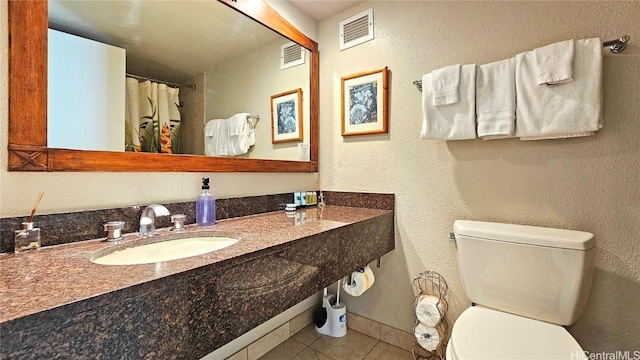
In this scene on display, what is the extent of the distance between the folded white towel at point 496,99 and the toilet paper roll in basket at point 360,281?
96 cm

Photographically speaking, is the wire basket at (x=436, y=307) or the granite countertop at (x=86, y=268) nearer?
the granite countertop at (x=86, y=268)

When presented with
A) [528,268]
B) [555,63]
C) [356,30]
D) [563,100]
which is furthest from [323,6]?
[528,268]

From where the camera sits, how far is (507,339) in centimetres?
100

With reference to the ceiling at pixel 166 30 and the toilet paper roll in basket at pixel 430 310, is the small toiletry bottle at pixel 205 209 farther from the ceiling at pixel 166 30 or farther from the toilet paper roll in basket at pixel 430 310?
the toilet paper roll in basket at pixel 430 310

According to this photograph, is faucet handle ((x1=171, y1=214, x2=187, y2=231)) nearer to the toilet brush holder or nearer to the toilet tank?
the toilet brush holder

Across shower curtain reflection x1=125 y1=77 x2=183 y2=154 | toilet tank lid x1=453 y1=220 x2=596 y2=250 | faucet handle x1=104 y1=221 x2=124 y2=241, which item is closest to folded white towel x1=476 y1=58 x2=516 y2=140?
toilet tank lid x1=453 y1=220 x2=596 y2=250

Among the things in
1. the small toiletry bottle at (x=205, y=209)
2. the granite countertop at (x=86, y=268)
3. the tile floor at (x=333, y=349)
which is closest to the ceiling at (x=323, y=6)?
the small toiletry bottle at (x=205, y=209)

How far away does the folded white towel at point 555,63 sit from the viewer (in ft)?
3.68

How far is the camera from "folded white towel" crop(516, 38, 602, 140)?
3.60ft

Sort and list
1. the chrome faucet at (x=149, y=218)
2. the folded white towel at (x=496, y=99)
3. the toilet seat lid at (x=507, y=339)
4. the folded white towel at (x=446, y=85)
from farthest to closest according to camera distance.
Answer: the folded white towel at (x=446, y=85) < the folded white towel at (x=496, y=99) < the chrome faucet at (x=149, y=218) < the toilet seat lid at (x=507, y=339)

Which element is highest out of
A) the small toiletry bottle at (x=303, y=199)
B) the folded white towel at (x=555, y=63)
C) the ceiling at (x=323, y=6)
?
the ceiling at (x=323, y=6)

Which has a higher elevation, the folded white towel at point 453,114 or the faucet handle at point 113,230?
the folded white towel at point 453,114

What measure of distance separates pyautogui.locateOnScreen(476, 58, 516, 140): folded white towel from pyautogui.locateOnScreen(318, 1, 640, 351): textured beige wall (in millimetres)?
116

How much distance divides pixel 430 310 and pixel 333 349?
626mm
